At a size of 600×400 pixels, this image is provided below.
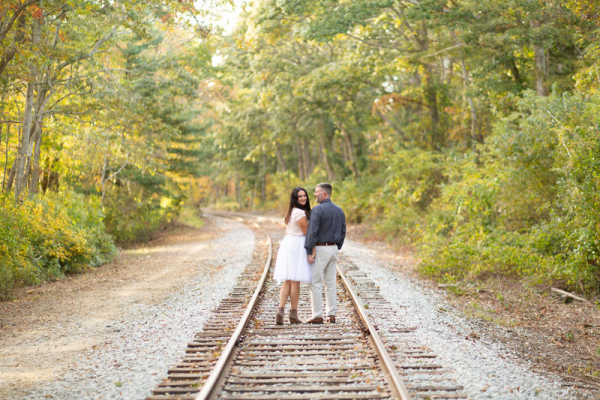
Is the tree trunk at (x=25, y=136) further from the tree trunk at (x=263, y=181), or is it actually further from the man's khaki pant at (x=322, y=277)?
the tree trunk at (x=263, y=181)

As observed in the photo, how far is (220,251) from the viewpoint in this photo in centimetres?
1828

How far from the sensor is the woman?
729 cm

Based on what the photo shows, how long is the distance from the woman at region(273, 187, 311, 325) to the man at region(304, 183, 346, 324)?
0.41ft

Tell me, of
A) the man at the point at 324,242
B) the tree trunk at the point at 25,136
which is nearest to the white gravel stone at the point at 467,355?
the man at the point at 324,242

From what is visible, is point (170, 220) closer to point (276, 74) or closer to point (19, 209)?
point (276, 74)

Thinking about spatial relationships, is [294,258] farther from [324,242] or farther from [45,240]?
[45,240]

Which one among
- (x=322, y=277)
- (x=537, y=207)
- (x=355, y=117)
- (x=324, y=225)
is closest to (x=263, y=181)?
(x=355, y=117)

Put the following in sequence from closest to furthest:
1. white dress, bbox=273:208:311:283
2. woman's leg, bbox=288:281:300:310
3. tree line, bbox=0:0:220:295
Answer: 1. white dress, bbox=273:208:311:283
2. woman's leg, bbox=288:281:300:310
3. tree line, bbox=0:0:220:295

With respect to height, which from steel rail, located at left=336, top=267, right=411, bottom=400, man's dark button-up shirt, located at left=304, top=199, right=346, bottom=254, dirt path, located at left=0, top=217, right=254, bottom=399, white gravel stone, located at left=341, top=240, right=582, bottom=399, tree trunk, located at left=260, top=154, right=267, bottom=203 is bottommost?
dirt path, located at left=0, top=217, right=254, bottom=399

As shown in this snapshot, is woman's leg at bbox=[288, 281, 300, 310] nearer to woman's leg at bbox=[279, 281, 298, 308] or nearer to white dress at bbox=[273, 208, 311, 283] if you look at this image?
woman's leg at bbox=[279, 281, 298, 308]

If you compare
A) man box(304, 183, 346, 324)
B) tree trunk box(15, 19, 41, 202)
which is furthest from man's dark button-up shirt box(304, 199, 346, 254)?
tree trunk box(15, 19, 41, 202)

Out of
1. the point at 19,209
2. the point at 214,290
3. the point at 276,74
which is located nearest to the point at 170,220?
the point at 276,74

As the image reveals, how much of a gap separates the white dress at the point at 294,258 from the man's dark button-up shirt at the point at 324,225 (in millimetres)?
139

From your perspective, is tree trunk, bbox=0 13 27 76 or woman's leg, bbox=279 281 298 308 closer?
woman's leg, bbox=279 281 298 308
